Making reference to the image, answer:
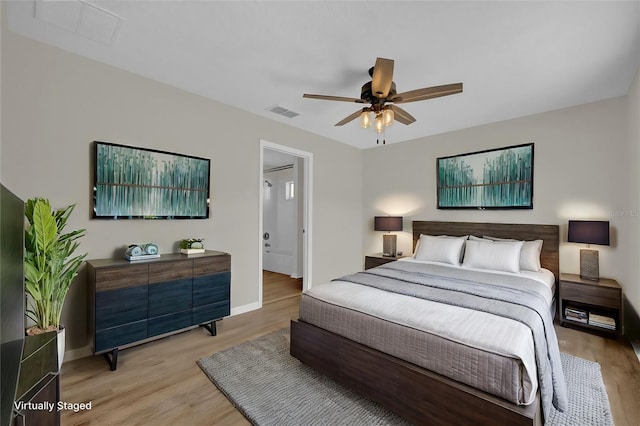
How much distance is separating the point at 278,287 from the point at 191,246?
7.73 ft

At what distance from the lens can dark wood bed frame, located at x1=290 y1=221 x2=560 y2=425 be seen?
→ 4.51 ft

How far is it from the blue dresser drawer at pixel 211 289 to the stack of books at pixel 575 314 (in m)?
3.81

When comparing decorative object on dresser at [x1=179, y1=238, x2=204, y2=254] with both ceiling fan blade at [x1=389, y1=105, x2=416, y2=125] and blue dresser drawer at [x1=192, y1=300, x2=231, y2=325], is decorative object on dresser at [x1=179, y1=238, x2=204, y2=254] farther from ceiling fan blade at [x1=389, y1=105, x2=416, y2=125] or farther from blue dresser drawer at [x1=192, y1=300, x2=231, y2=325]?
ceiling fan blade at [x1=389, y1=105, x2=416, y2=125]

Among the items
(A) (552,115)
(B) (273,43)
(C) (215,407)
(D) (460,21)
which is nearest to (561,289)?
(A) (552,115)

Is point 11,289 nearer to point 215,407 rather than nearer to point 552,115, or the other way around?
point 215,407

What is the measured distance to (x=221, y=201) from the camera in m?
3.50

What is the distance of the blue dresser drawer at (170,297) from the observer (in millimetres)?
2527

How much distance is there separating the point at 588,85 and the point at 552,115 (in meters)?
0.70

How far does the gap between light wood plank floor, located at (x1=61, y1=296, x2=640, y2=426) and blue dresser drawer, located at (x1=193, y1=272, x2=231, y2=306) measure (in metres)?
0.39

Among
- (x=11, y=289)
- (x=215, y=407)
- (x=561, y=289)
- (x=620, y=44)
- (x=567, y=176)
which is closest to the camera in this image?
(x=11, y=289)

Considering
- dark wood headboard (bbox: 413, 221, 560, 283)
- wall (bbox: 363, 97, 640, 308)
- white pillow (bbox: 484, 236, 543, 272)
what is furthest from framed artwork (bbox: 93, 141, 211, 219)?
white pillow (bbox: 484, 236, 543, 272)

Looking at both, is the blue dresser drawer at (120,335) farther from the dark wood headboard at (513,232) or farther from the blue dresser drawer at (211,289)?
the dark wood headboard at (513,232)

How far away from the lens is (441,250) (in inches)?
147

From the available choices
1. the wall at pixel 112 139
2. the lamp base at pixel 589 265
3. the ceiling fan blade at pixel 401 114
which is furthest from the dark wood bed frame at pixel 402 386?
the lamp base at pixel 589 265
